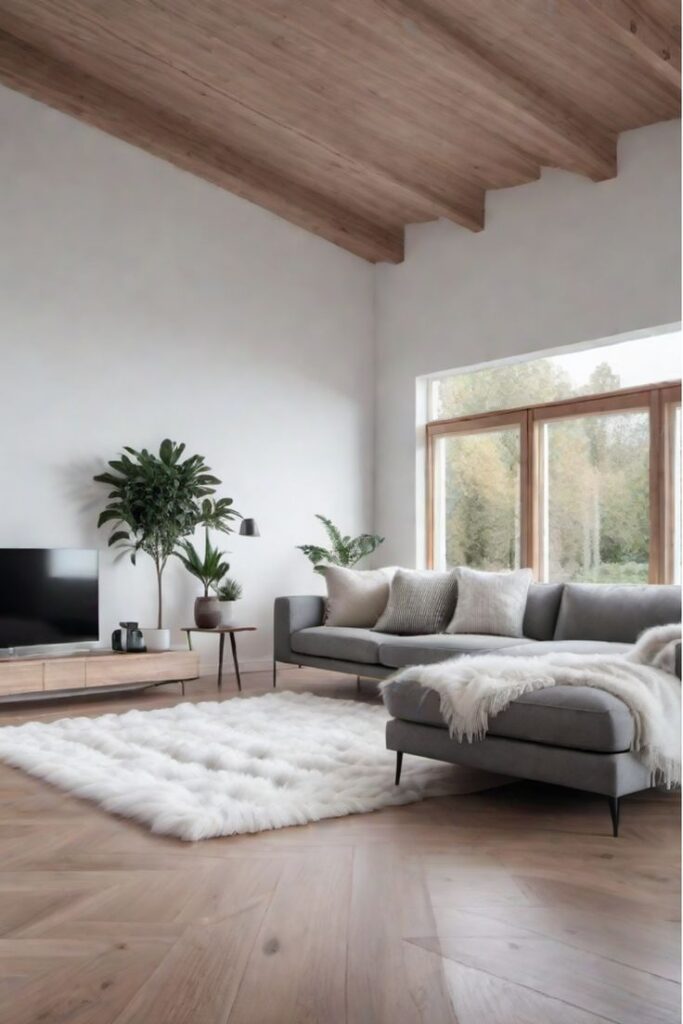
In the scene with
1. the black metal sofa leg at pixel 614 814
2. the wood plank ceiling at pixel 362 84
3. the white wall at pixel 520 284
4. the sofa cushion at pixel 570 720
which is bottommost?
the black metal sofa leg at pixel 614 814

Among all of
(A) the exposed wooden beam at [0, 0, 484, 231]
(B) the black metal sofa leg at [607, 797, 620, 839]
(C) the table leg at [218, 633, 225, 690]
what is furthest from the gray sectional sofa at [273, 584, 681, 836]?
(A) the exposed wooden beam at [0, 0, 484, 231]

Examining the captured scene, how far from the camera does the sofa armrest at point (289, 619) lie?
6.46m

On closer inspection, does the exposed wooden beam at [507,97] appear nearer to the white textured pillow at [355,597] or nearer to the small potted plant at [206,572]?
the white textured pillow at [355,597]

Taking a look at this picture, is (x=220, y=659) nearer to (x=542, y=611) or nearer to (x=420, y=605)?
(x=420, y=605)

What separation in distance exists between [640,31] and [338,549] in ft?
13.8

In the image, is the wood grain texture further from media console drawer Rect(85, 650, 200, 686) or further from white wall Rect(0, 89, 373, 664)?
white wall Rect(0, 89, 373, 664)

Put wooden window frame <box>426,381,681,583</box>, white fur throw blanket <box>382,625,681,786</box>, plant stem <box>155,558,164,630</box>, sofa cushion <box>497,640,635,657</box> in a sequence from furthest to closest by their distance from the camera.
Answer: plant stem <box>155,558,164,630</box>
wooden window frame <box>426,381,681,583</box>
sofa cushion <box>497,640,635,657</box>
white fur throw blanket <box>382,625,681,786</box>

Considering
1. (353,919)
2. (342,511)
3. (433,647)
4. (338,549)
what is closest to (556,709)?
(353,919)

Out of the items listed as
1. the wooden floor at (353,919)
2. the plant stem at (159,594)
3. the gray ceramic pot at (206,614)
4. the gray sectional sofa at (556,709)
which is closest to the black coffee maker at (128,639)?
the plant stem at (159,594)

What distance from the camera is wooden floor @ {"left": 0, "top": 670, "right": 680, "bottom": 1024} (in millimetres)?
1918

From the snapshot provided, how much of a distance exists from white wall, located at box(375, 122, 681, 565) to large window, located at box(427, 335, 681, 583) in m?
0.25

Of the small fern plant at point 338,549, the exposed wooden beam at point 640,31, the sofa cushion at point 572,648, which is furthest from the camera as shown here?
the small fern plant at point 338,549

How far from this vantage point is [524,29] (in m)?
5.04

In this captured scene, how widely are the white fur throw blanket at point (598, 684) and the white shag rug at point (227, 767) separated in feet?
1.29
